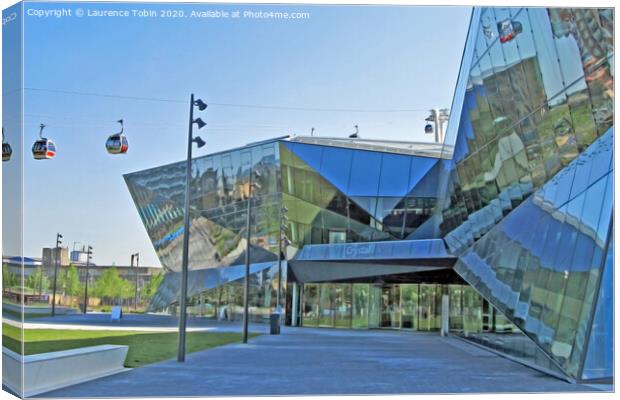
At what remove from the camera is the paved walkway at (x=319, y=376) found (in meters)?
14.6

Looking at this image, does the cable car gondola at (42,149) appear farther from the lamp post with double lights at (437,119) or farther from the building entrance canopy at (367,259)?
the building entrance canopy at (367,259)

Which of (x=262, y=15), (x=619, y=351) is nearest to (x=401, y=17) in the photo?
(x=262, y=15)

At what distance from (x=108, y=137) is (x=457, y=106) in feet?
45.4

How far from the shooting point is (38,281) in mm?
15031

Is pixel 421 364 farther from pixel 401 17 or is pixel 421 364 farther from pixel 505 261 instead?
pixel 401 17

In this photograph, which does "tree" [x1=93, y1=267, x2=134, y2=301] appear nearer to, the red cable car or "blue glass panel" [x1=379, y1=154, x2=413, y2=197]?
the red cable car

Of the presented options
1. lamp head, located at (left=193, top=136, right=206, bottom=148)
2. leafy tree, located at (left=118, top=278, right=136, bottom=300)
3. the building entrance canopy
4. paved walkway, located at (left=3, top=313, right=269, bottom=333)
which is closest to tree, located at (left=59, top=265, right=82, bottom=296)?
paved walkway, located at (left=3, top=313, right=269, bottom=333)

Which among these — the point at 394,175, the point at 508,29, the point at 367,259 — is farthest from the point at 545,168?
the point at 367,259

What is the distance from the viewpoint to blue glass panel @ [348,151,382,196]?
3734 centimetres

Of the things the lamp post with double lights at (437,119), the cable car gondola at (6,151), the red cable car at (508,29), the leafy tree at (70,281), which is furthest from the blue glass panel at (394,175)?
the cable car gondola at (6,151)

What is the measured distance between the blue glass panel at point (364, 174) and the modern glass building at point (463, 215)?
0.06m

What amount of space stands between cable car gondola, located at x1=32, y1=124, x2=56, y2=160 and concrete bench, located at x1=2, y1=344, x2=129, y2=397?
3.29m

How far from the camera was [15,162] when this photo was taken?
13.9 metres

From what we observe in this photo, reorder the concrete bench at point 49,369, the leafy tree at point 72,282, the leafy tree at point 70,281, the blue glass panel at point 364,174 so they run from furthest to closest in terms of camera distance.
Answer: the blue glass panel at point 364,174 < the leafy tree at point 72,282 < the leafy tree at point 70,281 < the concrete bench at point 49,369
